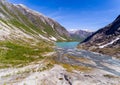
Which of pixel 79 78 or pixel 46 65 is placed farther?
pixel 46 65

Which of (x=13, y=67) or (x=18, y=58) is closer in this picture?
(x=13, y=67)

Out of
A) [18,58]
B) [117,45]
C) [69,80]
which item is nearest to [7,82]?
[69,80]

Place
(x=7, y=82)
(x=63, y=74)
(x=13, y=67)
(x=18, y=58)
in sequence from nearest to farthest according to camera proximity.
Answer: (x=7, y=82) < (x=63, y=74) < (x=13, y=67) < (x=18, y=58)

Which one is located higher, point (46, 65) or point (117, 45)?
point (117, 45)

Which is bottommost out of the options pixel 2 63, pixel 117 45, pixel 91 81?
pixel 91 81

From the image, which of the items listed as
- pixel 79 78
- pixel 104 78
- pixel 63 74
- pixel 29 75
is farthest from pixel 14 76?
pixel 104 78

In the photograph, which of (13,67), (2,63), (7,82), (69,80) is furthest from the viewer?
(2,63)

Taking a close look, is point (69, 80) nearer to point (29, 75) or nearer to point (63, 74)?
point (63, 74)

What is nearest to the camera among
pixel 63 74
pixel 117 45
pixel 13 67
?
pixel 63 74

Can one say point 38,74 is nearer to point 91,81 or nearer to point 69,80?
point 69,80
